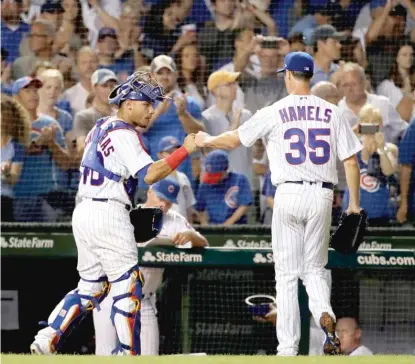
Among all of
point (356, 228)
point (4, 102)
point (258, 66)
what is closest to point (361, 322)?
point (356, 228)

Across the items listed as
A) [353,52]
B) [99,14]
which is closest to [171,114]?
[99,14]

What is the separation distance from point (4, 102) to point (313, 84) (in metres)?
2.61

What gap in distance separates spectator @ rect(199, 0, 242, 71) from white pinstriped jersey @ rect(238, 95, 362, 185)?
145 inches

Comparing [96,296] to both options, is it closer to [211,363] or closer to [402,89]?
[211,363]

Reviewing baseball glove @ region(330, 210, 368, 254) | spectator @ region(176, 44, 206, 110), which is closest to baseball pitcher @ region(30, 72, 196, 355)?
baseball glove @ region(330, 210, 368, 254)

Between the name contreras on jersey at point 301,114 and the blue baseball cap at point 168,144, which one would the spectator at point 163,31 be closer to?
the blue baseball cap at point 168,144

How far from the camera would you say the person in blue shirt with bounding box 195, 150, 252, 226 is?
934 centimetres

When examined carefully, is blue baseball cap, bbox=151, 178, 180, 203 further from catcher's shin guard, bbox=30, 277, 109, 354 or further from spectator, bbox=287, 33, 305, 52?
spectator, bbox=287, 33, 305, 52

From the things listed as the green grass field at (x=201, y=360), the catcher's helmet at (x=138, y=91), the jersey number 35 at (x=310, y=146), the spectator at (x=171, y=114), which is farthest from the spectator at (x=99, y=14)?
the green grass field at (x=201, y=360)

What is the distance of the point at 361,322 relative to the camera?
8820 mm

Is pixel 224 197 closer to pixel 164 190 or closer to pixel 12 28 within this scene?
pixel 164 190

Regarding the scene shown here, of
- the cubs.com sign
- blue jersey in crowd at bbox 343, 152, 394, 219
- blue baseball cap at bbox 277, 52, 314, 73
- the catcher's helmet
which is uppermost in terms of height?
blue baseball cap at bbox 277, 52, 314, 73

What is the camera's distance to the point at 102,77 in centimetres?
991

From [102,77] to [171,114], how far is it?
0.67 meters
